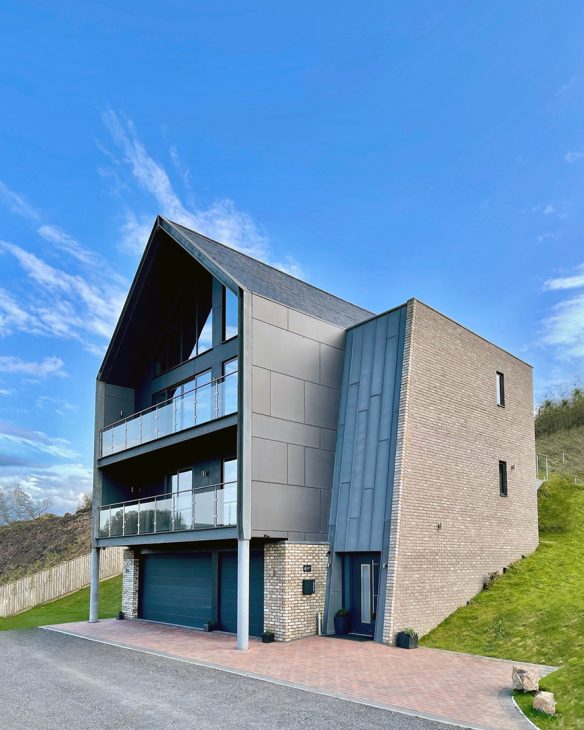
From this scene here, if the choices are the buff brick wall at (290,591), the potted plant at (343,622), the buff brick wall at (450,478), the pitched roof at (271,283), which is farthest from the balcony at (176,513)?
the pitched roof at (271,283)

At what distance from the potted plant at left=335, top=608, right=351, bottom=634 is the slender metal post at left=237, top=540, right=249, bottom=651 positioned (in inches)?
98.5

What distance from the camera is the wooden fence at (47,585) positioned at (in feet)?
77.8

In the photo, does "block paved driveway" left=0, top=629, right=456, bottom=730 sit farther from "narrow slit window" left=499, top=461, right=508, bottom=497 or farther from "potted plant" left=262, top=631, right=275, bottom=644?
"narrow slit window" left=499, top=461, right=508, bottom=497

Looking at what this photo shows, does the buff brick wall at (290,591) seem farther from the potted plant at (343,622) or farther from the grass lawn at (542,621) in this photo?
the grass lawn at (542,621)

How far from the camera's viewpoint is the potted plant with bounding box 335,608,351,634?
48.6 feet

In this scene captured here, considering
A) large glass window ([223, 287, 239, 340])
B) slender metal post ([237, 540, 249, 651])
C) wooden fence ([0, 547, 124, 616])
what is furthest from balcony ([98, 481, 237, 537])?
wooden fence ([0, 547, 124, 616])

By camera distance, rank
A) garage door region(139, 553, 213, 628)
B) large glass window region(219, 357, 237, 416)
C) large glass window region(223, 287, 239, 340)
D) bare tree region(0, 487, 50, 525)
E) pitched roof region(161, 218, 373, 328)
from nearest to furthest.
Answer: large glass window region(219, 357, 237, 416) → pitched roof region(161, 218, 373, 328) → large glass window region(223, 287, 239, 340) → garage door region(139, 553, 213, 628) → bare tree region(0, 487, 50, 525)

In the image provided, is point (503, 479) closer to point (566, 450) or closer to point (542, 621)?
point (542, 621)

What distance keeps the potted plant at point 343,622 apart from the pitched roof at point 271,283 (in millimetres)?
7684

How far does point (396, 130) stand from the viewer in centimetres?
2400

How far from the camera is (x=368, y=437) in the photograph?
1577 cm

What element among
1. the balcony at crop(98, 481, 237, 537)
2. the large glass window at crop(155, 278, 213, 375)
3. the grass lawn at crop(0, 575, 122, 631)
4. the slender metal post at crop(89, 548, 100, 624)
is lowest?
the grass lawn at crop(0, 575, 122, 631)

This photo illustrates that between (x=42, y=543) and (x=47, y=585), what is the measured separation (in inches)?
461

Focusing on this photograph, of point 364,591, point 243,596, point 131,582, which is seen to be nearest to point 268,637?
point 243,596
